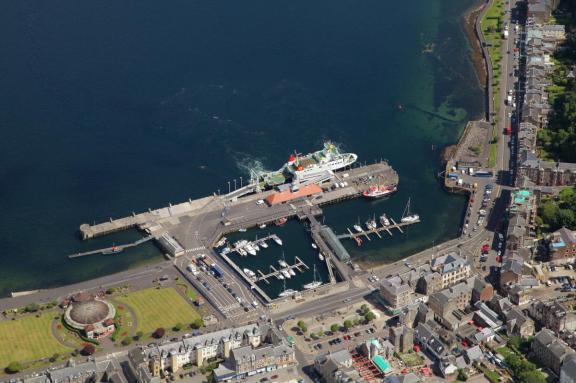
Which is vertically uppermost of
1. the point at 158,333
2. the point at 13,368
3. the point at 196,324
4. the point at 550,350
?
the point at 196,324

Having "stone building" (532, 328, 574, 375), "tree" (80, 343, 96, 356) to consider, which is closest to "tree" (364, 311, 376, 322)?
"stone building" (532, 328, 574, 375)

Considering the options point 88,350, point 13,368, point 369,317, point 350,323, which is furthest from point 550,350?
point 13,368

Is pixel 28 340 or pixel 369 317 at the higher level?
pixel 369 317

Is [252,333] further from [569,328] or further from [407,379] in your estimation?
[569,328]

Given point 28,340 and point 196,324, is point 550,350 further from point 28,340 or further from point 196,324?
point 28,340

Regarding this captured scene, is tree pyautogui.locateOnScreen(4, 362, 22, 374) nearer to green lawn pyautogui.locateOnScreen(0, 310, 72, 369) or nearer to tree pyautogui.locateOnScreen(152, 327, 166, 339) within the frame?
green lawn pyautogui.locateOnScreen(0, 310, 72, 369)

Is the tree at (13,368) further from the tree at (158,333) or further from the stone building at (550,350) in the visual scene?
the stone building at (550,350)

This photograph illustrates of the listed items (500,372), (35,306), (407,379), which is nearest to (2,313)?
(35,306)

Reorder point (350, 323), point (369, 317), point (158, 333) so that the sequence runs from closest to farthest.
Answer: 1. point (158, 333)
2. point (350, 323)
3. point (369, 317)
